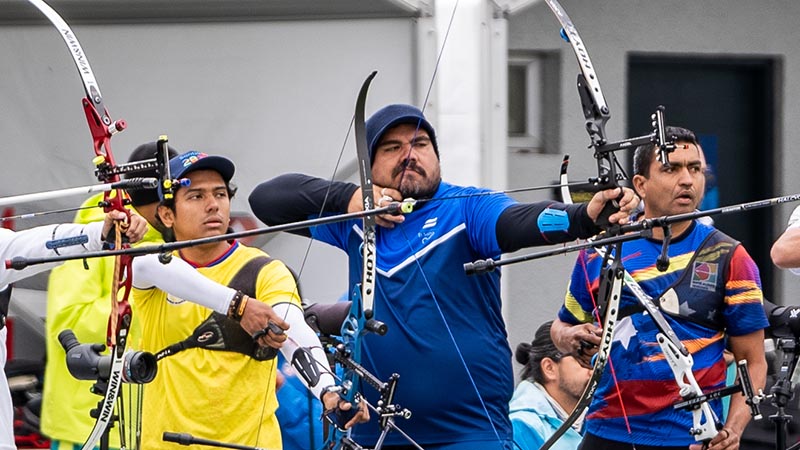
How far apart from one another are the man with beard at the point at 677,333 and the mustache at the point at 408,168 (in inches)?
25.5

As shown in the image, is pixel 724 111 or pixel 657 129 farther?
pixel 724 111

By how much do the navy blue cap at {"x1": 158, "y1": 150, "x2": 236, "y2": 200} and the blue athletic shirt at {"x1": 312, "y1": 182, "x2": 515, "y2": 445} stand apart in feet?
1.99

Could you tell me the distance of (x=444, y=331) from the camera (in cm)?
365

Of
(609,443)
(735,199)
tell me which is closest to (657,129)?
(609,443)

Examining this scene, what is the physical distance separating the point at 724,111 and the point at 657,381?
2880 mm

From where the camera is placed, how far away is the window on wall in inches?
240

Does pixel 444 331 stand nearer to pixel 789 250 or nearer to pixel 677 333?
pixel 677 333

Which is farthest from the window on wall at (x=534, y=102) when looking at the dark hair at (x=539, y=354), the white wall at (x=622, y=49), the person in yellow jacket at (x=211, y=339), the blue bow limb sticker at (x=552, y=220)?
the blue bow limb sticker at (x=552, y=220)

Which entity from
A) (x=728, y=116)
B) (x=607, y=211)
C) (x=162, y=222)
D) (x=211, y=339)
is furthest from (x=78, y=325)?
(x=728, y=116)

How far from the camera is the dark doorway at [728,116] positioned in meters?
6.53

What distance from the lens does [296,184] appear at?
4.03m

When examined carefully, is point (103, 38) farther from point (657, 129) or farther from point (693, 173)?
point (657, 129)

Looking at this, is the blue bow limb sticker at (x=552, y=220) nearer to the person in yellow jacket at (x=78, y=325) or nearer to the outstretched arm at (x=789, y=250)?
the outstretched arm at (x=789, y=250)

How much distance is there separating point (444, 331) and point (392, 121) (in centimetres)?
53
